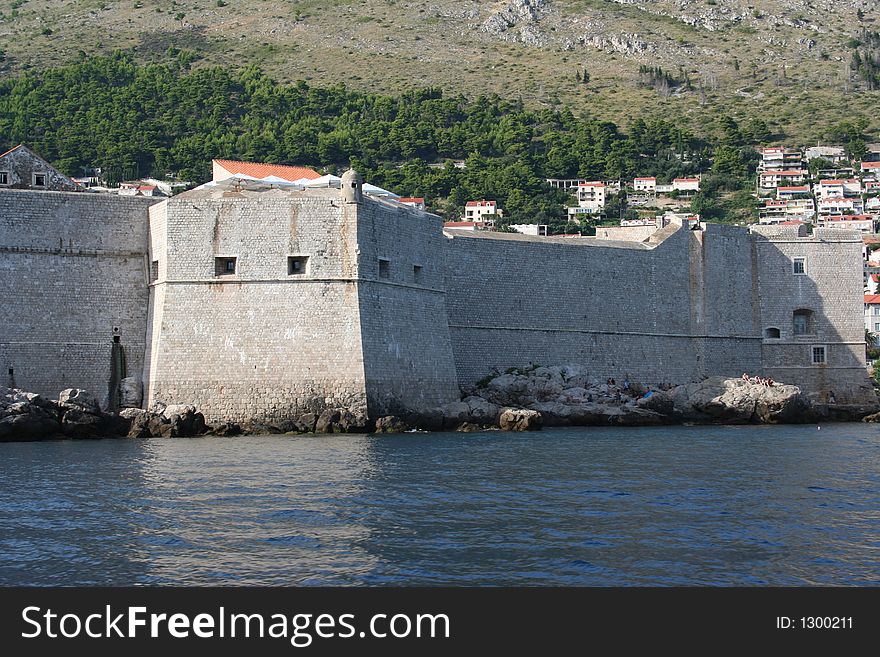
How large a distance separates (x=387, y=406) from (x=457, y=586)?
15.0 m

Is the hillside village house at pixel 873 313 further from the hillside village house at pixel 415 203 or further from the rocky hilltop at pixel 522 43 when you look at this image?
the rocky hilltop at pixel 522 43

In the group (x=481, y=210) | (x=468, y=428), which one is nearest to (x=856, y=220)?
(x=481, y=210)

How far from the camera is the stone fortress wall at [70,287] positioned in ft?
86.5

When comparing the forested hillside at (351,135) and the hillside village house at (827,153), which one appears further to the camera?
the hillside village house at (827,153)

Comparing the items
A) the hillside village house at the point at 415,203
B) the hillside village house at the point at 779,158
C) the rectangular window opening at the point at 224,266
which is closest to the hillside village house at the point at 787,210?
the hillside village house at the point at 779,158

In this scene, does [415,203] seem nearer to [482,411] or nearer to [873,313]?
[482,411]

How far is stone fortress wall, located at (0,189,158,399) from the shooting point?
26.4 meters

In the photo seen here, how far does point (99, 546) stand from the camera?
46.0 ft

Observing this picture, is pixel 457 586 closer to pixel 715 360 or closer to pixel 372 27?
pixel 715 360

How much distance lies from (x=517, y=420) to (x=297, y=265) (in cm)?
573

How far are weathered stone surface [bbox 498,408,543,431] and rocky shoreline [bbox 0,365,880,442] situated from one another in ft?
0.07

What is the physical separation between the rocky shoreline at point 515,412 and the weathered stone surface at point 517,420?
0.07 feet

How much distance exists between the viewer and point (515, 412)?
94.5ft
